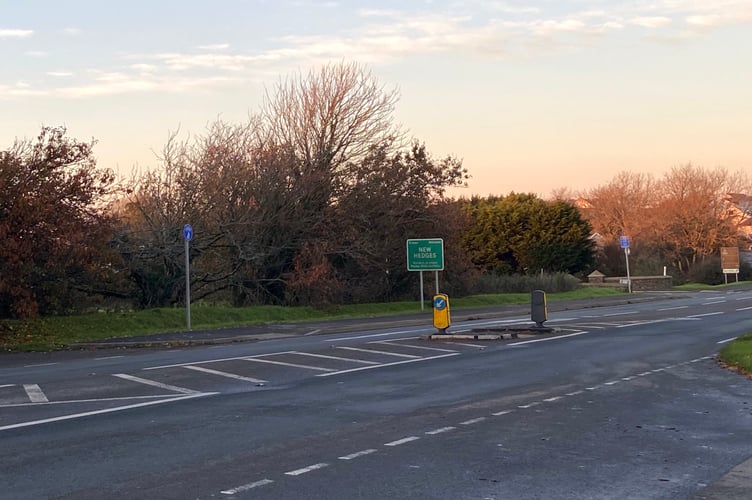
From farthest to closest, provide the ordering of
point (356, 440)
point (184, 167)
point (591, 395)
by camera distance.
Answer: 1. point (184, 167)
2. point (591, 395)
3. point (356, 440)

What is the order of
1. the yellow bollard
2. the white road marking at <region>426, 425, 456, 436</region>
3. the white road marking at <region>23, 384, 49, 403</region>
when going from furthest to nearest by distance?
1. the yellow bollard
2. the white road marking at <region>23, 384, 49, 403</region>
3. the white road marking at <region>426, 425, 456, 436</region>

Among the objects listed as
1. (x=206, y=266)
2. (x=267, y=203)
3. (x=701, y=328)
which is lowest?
(x=701, y=328)

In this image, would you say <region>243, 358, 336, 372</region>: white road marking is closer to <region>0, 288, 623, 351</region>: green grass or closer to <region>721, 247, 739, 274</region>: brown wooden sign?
<region>0, 288, 623, 351</region>: green grass

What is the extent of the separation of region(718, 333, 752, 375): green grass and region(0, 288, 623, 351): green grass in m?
15.8

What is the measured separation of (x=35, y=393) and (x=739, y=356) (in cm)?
1246

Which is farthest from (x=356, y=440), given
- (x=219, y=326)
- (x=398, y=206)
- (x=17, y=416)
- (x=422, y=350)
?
(x=398, y=206)

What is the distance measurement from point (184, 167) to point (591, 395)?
26.1 m

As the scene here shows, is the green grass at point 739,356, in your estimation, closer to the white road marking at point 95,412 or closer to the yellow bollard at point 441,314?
the yellow bollard at point 441,314

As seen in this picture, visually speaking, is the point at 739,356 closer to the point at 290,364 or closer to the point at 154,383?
the point at 290,364

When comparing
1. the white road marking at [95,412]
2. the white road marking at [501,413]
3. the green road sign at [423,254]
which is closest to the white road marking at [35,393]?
the white road marking at [95,412]

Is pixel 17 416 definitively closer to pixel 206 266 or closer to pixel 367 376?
pixel 367 376

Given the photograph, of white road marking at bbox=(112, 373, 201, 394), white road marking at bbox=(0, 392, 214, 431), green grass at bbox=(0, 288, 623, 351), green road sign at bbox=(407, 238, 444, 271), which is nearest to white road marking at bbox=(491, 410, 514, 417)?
white road marking at bbox=(0, 392, 214, 431)

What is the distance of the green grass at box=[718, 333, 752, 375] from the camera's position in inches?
623

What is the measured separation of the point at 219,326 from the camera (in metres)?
29.6
